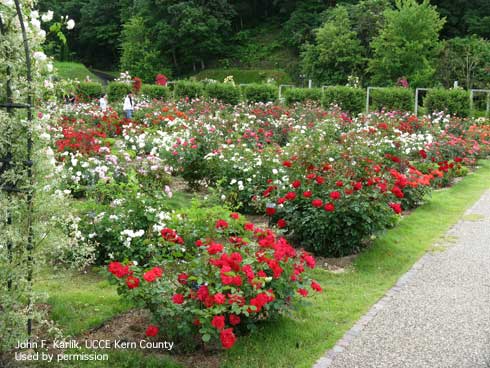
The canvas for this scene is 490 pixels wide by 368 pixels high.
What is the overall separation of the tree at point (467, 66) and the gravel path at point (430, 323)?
77.7 feet

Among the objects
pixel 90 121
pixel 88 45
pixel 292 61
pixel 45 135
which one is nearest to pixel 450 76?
pixel 292 61

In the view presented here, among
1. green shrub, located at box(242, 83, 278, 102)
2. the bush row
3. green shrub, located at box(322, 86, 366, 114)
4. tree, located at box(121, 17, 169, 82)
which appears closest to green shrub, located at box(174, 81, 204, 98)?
the bush row

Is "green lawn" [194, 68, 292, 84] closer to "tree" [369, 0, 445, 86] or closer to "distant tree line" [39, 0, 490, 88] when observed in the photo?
"distant tree line" [39, 0, 490, 88]

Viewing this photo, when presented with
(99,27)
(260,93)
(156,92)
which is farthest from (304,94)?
(99,27)

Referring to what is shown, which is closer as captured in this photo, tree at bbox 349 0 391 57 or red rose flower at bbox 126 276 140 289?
red rose flower at bbox 126 276 140 289

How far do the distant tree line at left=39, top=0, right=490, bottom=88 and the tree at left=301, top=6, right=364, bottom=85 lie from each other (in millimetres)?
62

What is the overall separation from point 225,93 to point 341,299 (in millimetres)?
17729

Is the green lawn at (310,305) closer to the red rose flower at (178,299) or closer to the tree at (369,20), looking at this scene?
the red rose flower at (178,299)

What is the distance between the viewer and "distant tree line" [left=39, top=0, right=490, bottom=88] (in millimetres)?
29531

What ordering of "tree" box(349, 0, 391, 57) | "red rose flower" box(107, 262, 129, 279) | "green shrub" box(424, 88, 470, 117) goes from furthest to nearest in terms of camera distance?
"tree" box(349, 0, 391, 57)
"green shrub" box(424, 88, 470, 117)
"red rose flower" box(107, 262, 129, 279)

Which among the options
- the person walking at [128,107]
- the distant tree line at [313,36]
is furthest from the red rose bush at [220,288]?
the distant tree line at [313,36]

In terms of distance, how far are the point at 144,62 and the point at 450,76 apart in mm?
27067

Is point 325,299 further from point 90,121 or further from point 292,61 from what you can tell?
point 292,61

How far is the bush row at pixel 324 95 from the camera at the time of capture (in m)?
17.7
